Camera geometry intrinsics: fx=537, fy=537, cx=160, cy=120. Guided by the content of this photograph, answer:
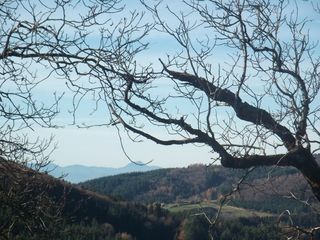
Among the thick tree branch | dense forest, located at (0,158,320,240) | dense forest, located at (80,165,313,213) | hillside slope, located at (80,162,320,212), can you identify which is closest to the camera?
the thick tree branch

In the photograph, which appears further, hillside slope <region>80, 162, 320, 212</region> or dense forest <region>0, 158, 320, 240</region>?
hillside slope <region>80, 162, 320, 212</region>

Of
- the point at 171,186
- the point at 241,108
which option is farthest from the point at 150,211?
the point at 171,186

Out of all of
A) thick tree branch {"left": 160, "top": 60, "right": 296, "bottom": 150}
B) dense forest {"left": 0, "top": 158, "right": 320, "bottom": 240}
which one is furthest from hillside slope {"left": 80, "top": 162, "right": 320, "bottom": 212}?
thick tree branch {"left": 160, "top": 60, "right": 296, "bottom": 150}

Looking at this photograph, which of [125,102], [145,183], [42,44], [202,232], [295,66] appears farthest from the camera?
[145,183]

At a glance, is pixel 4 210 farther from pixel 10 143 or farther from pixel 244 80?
pixel 244 80

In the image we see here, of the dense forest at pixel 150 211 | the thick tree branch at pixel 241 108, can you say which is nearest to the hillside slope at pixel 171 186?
the dense forest at pixel 150 211

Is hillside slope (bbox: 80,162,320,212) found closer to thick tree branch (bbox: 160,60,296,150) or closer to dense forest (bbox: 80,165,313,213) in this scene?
dense forest (bbox: 80,165,313,213)

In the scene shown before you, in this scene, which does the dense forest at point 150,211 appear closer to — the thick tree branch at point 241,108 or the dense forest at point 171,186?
the dense forest at point 171,186

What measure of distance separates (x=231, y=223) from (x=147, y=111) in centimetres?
7267

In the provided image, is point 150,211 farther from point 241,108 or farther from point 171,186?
point 171,186

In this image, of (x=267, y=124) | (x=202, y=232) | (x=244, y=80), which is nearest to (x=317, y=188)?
(x=267, y=124)

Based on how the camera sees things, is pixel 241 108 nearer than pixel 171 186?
Yes

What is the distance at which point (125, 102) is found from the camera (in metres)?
5.31

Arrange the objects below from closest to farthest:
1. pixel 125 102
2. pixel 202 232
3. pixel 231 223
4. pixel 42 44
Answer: pixel 42 44 → pixel 125 102 → pixel 202 232 → pixel 231 223
